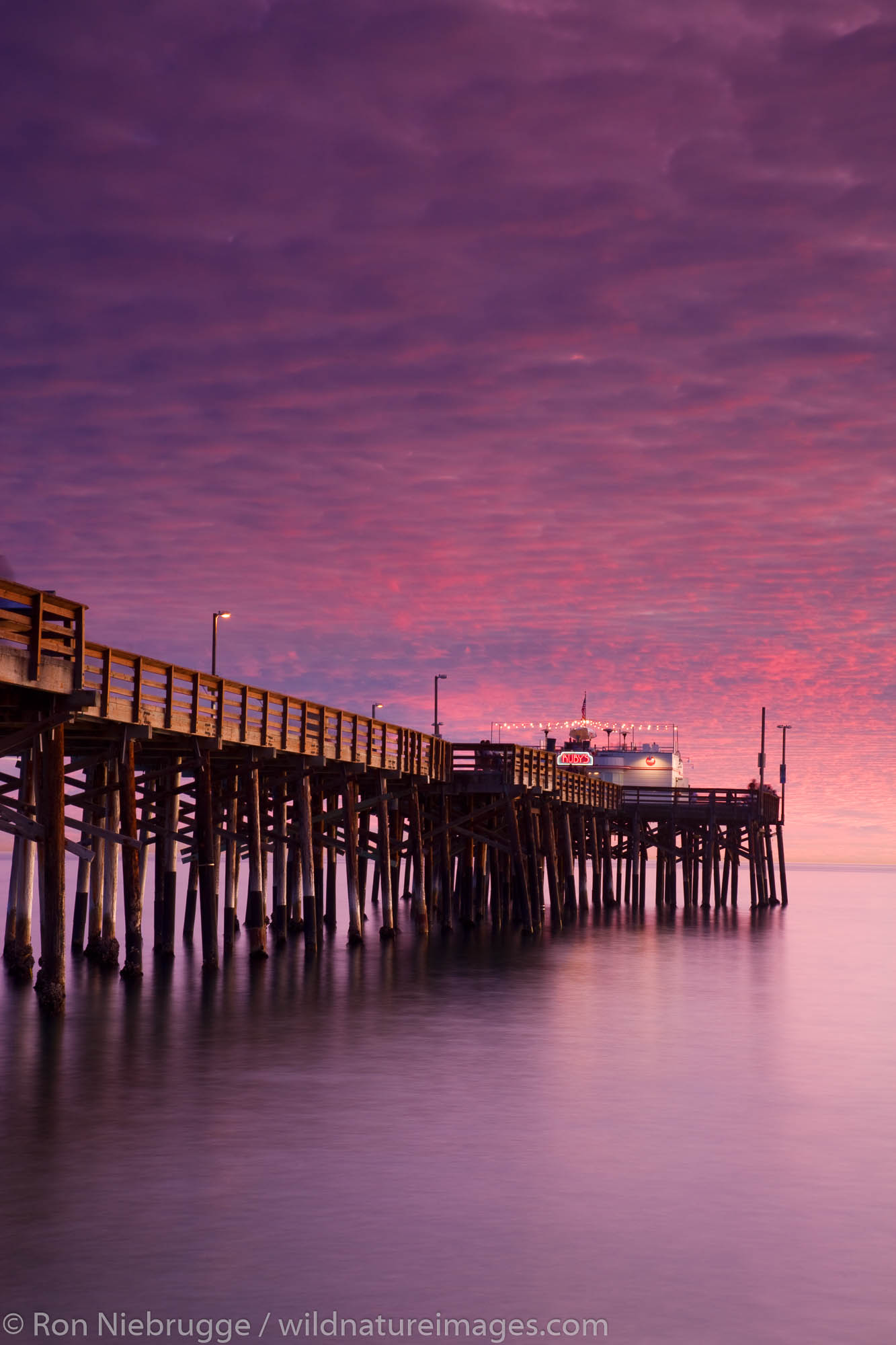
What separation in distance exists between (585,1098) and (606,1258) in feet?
23.3

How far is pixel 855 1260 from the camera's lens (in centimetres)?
1190

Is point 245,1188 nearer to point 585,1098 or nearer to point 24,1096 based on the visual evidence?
point 24,1096

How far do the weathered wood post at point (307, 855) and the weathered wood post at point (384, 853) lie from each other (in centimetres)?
375

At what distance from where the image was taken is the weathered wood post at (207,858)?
29.4m

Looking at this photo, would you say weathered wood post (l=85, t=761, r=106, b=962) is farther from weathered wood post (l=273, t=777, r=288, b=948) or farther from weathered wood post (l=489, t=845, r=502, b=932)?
weathered wood post (l=489, t=845, r=502, b=932)

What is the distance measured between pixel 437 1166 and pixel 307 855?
20112 mm

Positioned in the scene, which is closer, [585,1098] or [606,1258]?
[606,1258]

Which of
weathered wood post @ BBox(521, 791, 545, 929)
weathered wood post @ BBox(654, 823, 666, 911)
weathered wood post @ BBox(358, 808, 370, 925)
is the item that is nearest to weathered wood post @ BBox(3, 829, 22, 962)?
weathered wood post @ BBox(358, 808, 370, 925)

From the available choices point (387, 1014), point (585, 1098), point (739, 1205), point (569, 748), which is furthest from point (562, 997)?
point (569, 748)

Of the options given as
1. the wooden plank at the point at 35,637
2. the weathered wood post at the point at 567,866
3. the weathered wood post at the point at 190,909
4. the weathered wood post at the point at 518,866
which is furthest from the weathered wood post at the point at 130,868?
the weathered wood post at the point at 567,866

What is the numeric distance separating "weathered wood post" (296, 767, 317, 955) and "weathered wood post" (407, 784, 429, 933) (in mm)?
5562

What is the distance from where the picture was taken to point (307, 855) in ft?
113

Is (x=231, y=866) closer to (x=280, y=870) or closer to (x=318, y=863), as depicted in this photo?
(x=280, y=870)

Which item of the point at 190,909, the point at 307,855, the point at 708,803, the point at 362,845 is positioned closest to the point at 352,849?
the point at 307,855
